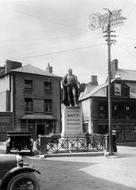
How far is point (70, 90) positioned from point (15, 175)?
17.0 m

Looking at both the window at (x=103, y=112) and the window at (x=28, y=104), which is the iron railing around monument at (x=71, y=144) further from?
the window at (x=103, y=112)

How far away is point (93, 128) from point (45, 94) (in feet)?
27.9

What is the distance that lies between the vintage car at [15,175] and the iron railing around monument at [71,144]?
13464mm

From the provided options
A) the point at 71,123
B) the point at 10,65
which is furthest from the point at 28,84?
the point at 71,123

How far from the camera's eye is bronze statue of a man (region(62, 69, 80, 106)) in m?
25.1

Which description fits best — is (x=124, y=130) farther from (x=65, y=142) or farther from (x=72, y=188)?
(x=72, y=188)

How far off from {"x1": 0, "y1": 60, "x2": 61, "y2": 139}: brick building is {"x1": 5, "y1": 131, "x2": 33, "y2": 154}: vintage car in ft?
79.8

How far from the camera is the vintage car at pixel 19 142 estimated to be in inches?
939

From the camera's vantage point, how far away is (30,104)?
171 feet

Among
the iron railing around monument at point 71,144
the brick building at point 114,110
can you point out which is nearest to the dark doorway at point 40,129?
the brick building at point 114,110

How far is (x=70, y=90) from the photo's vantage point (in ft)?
82.7

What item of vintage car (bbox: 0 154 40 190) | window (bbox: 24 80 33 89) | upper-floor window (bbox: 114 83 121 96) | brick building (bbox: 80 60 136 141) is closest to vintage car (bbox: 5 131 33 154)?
vintage car (bbox: 0 154 40 190)

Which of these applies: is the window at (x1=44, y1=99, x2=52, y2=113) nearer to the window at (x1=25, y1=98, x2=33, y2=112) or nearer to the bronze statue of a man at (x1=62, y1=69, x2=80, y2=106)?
the window at (x1=25, y1=98, x2=33, y2=112)

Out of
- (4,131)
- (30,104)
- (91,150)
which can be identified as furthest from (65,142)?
(30,104)
